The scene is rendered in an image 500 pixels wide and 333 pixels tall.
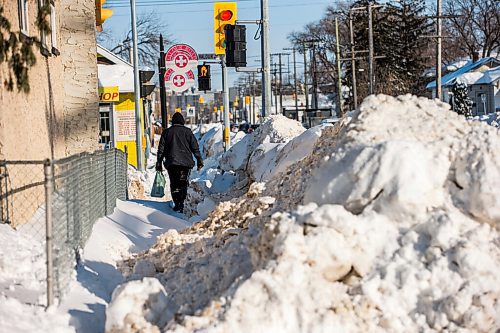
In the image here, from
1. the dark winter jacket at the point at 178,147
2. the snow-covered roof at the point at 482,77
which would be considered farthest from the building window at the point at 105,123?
the snow-covered roof at the point at 482,77

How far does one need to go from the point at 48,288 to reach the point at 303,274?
1.74 m

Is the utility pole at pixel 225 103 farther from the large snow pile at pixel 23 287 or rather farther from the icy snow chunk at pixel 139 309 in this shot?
the icy snow chunk at pixel 139 309

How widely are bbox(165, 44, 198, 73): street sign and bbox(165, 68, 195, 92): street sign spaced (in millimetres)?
94

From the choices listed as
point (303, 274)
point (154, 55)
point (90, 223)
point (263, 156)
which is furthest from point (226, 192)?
point (154, 55)

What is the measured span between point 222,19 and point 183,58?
2.37m

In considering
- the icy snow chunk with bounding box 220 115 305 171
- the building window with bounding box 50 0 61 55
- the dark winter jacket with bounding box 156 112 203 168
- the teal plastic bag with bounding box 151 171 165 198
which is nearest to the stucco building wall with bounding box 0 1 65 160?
the building window with bounding box 50 0 61 55

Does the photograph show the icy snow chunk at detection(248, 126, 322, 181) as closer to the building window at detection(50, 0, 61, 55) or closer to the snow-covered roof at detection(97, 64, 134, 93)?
the building window at detection(50, 0, 61, 55)

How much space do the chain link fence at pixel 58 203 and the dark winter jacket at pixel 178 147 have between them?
260 cm

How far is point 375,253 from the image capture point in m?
6.29

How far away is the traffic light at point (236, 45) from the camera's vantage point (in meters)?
19.0

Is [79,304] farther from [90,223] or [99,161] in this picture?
[99,161]

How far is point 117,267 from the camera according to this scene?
9000mm

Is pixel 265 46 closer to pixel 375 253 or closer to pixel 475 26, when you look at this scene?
pixel 375 253

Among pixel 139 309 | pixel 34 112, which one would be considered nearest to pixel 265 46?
pixel 34 112
